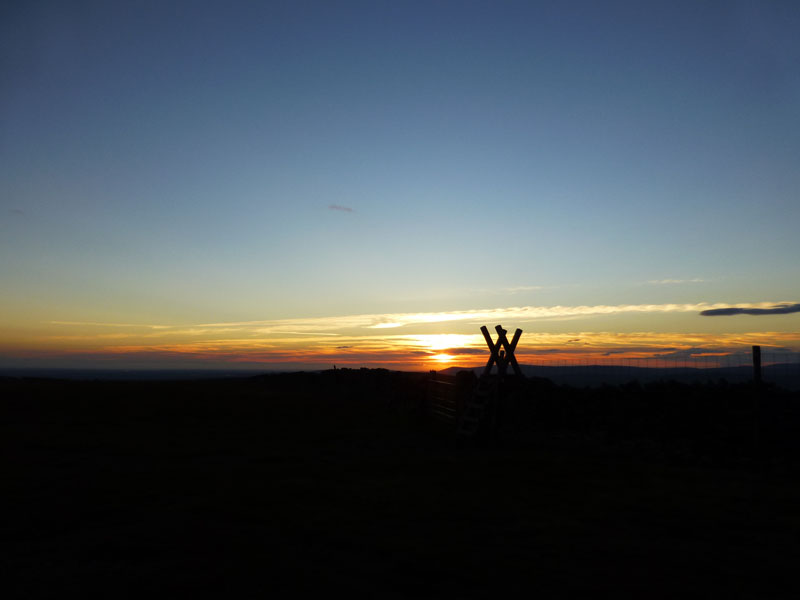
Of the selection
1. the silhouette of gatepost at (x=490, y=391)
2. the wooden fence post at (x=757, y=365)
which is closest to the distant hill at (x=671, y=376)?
the silhouette of gatepost at (x=490, y=391)

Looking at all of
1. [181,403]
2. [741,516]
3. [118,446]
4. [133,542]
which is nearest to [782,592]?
[741,516]

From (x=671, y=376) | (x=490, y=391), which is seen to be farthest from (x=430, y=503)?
(x=671, y=376)

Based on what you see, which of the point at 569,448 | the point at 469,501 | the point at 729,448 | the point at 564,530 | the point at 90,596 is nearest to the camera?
the point at 90,596

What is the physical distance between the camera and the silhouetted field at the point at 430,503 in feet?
17.5

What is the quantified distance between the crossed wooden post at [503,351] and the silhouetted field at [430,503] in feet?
2.56

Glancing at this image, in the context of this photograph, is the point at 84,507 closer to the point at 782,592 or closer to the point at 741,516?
the point at 782,592

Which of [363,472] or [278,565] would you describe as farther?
[363,472]

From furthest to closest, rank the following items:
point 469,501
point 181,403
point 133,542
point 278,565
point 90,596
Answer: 1. point 181,403
2. point 469,501
3. point 133,542
4. point 278,565
5. point 90,596

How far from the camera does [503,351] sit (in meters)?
15.6

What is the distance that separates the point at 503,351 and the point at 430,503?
785 centimetres

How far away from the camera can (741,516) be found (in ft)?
25.2

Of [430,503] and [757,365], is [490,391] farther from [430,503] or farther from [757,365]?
[430,503]

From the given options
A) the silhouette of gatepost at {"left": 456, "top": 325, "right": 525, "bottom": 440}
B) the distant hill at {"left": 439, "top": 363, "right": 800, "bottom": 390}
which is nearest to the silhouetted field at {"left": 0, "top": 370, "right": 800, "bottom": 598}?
the silhouette of gatepost at {"left": 456, "top": 325, "right": 525, "bottom": 440}

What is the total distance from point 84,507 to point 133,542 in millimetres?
Answer: 2006
